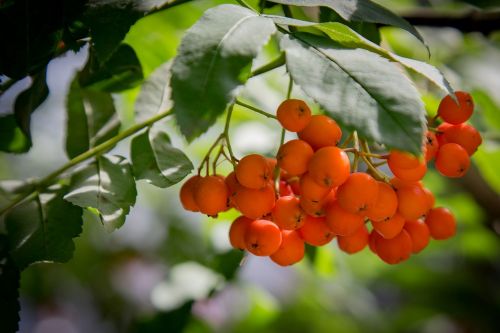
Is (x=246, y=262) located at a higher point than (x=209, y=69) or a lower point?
lower

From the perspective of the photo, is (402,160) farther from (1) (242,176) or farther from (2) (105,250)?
(2) (105,250)

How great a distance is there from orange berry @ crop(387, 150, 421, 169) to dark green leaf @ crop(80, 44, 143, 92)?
58 centimetres

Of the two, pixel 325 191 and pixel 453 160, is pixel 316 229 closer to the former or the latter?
pixel 325 191

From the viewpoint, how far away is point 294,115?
2.88 feet

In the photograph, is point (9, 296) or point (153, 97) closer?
point (9, 296)

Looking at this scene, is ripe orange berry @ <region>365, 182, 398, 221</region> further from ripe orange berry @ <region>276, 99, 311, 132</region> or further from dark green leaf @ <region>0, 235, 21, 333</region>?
dark green leaf @ <region>0, 235, 21, 333</region>

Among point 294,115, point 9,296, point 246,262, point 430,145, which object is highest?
point 294,115

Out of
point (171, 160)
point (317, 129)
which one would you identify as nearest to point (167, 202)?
point (171, 160)

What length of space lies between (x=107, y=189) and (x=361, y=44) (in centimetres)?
50

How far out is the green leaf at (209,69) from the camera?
72cm

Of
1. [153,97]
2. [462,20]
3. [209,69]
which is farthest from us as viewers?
[462,20]

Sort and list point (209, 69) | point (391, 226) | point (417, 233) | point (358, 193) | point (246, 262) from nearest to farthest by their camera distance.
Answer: point (209, 69)
point (358, 193)
point (391, 226)
point (417, 233)
point (246, 262)

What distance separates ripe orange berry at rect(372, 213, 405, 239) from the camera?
3.16ft

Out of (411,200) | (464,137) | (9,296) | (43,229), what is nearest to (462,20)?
(464,137)
